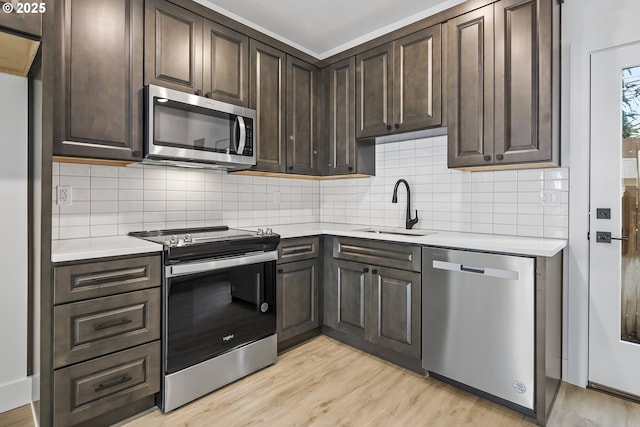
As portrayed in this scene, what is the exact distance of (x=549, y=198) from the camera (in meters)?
2.27

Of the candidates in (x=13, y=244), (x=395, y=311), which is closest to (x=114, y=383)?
(x=13, y=244)

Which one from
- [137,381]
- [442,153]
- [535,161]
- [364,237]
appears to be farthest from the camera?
[442,153]

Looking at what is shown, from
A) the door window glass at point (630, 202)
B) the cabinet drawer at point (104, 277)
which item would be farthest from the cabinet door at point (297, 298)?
the door window glass at point (630, 202)

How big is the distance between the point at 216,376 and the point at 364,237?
1330 mm

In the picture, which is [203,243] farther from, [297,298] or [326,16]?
[326,16]

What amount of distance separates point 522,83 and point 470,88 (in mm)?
304

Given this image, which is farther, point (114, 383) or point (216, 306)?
point (216, 306)

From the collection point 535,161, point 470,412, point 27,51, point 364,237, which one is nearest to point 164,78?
point 27,51

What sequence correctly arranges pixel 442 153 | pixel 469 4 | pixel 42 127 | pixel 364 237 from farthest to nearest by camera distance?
pixel 442 153
pixel 364 237
pixel 469 4
pixel 42 127

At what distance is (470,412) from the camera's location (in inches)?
75.2

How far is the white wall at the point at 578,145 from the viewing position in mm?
2129

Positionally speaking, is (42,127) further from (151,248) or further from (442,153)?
(442,153)

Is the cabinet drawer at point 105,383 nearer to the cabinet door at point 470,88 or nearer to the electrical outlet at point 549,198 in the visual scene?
the cabinet door at point 470,88

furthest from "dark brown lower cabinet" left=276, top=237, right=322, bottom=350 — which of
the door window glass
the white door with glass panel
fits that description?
the door window glass
